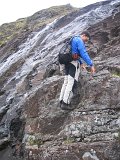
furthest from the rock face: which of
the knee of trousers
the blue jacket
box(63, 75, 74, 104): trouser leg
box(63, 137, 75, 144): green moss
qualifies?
the blue jacket

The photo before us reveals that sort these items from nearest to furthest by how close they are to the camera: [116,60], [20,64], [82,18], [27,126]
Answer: [27,126] < [116,60] < [20,64] < [82,18]

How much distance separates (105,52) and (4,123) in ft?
28.2

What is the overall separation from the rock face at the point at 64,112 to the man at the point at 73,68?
46 centimetres

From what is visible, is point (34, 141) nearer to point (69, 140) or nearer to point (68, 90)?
point (69, 140)

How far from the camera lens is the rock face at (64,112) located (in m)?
15.4

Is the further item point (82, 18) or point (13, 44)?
point (13, 44)

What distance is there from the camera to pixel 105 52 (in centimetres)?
2473

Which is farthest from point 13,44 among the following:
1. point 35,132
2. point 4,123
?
point 35,132

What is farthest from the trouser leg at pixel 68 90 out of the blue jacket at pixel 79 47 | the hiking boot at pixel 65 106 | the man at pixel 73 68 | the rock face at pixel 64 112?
the blue jacket at pixel 79 47

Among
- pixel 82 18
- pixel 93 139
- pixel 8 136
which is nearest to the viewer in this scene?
pixel 93 139

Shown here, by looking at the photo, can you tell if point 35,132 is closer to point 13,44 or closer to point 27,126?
point 27,126

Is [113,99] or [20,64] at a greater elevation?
[113,99]

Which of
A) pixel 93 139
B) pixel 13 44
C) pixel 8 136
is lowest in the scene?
pixel 13 44

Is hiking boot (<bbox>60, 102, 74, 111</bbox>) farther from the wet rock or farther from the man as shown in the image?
the wet rock
